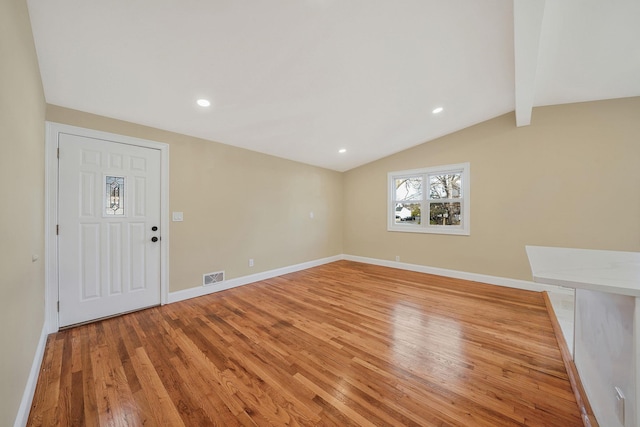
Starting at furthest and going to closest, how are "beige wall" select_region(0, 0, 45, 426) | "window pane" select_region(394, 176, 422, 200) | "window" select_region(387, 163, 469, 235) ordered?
"window pane" select_region(394, 176, 422, 200) → "window" select_region(387, 163, 469, 235) → "beige wall" select_region(0, 0, 45, 426)

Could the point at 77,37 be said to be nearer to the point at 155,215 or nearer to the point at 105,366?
the point at 155,215

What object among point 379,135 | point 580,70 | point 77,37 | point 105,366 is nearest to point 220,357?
point 105,366

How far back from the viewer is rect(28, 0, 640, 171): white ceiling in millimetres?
1541

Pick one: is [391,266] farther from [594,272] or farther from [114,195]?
[114,195]

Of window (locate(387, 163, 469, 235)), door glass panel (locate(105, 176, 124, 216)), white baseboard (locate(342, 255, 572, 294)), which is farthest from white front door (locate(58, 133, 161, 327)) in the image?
window (locate(387, 163, 469, 235))

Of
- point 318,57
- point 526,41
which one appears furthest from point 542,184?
point 318,57

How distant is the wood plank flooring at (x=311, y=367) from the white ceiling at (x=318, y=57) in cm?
235

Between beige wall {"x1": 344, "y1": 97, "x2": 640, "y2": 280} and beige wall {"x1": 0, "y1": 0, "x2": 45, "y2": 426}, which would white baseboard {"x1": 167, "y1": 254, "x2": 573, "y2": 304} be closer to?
beige wall {"x1": 344, "y1": 97, "x2": 640, "y2": 280}

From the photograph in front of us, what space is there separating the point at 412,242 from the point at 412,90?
9.52 feet

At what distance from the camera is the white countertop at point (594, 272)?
784 millimetres

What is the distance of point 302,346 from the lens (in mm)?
1963

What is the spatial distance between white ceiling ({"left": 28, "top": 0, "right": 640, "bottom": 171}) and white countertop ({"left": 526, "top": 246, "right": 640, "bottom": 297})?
1.70 meters

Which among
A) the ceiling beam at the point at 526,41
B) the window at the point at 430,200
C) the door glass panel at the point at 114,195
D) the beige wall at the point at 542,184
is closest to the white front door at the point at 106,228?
the door glass panel at the point at 114,195

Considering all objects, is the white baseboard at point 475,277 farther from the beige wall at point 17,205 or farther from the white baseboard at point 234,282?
the beige wall at point 17,205
